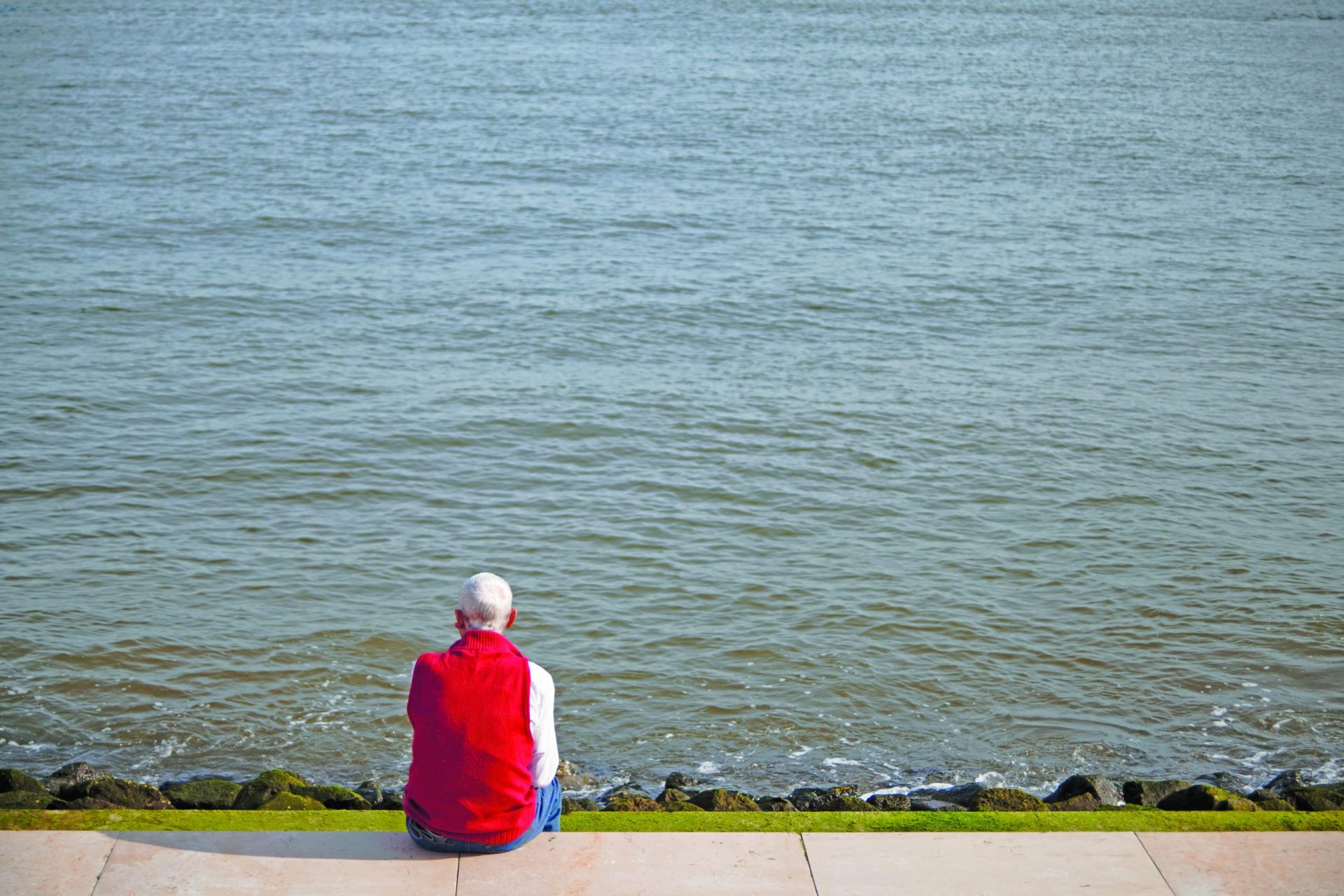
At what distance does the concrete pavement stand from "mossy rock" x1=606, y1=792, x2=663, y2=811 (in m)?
1.51

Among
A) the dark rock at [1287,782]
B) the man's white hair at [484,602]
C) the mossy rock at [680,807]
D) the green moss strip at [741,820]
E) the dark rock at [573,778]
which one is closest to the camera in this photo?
the man's white hair at [484,602]

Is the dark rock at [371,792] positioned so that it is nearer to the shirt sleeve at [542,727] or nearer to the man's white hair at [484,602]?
the shirt sleeve at [542,727]

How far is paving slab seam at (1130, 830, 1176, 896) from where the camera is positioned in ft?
18.6

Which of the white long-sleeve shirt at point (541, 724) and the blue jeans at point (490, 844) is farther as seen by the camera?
the blue jeans at point (490, 844)

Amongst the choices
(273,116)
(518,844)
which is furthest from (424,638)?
(273,116)

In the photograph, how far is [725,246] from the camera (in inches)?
943

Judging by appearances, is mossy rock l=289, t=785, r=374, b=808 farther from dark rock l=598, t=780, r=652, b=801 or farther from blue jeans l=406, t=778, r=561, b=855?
blue jeans l=406, t=778, r=561, b=855

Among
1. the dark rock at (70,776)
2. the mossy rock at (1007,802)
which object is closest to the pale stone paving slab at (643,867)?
the mossy rock at (1007,802)

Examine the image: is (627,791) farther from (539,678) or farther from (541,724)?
(539,678)

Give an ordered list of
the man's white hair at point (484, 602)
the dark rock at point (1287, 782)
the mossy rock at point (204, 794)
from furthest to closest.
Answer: the dark rock at point (1287, 782), the mossy rock at point (204, 794), the man's white hair at point (484, 602)

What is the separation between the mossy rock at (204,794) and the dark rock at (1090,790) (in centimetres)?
487

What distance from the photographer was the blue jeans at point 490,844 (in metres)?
5.71

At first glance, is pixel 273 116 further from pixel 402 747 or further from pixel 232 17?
pixel 402 747

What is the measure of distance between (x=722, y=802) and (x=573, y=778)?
4.68 feet
